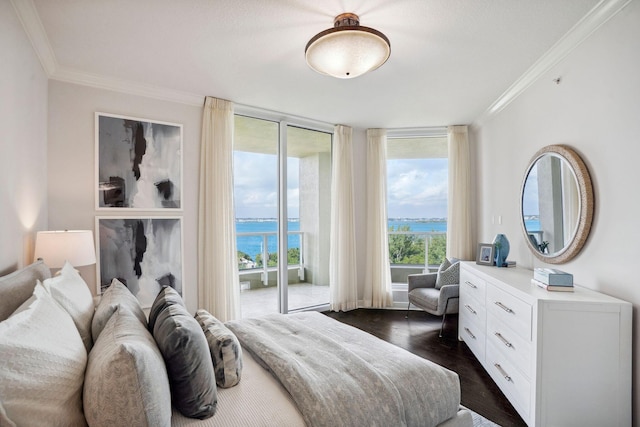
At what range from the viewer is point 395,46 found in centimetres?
244

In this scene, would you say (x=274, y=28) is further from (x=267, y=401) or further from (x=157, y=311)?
(x=267, y=401)

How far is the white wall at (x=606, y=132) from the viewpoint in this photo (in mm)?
1837

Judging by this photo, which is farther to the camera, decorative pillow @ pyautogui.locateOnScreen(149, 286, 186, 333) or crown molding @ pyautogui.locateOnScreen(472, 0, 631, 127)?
crown molding @ pyautogui.locateOnScreen(472, 0, 631, 127)

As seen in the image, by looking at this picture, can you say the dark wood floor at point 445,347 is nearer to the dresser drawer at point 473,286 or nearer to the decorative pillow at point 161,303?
the dresser drawer at point 473,286

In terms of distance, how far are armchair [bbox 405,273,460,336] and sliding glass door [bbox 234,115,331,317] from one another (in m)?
1.32

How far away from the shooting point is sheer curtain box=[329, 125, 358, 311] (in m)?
4.58

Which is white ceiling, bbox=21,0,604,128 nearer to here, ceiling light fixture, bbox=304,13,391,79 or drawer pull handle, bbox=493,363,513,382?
ceiling light fixture, bbox=304,13,391,79

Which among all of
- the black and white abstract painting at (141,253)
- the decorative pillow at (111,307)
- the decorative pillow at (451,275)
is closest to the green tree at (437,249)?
the decorative pillow at (451,275)

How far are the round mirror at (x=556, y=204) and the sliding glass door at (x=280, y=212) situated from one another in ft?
8.34

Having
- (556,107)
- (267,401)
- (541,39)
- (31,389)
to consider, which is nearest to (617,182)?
(556,107)

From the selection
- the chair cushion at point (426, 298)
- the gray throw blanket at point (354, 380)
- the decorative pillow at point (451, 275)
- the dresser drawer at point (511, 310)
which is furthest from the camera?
the decorative pillow at point (451, 275)

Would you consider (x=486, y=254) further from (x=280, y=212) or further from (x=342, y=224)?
(x=280, y=212)

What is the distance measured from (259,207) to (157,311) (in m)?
2.60

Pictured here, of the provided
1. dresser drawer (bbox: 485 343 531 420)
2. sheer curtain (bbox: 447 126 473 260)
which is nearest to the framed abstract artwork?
dresser drawer (bbox: 485 343 531 420)
